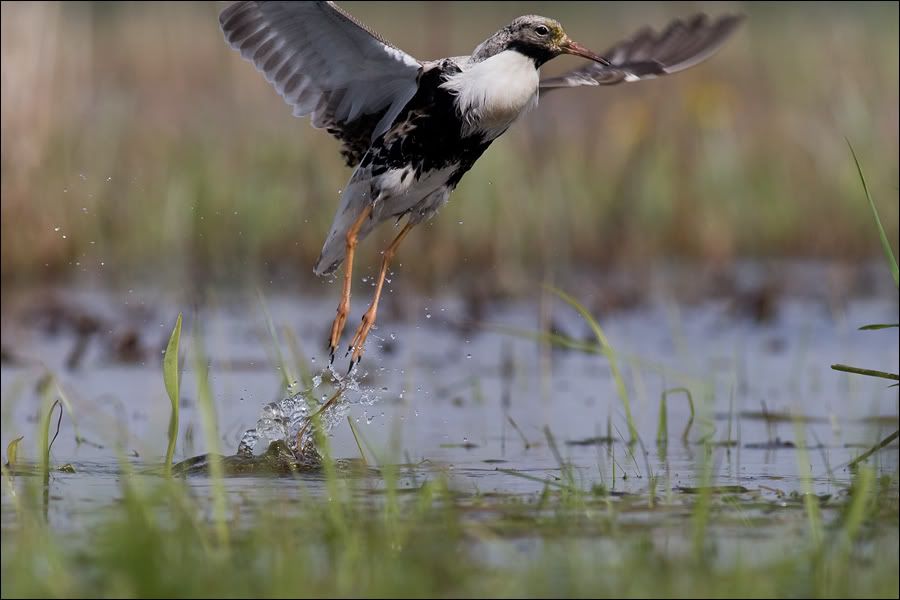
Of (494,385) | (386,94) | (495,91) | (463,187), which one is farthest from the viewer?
(463,187)

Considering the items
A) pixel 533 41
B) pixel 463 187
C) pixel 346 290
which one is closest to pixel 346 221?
pixel 346 290

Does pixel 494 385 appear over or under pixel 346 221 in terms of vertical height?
under

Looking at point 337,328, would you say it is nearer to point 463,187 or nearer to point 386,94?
point 386,94

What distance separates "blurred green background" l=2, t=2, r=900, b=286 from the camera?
9.28 m

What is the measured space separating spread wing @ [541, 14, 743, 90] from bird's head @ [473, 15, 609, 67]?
1.46ft

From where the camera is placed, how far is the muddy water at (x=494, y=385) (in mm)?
4957

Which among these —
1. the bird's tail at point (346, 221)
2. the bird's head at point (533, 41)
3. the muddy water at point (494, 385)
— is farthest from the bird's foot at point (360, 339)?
the bird's head at point (533, 41)

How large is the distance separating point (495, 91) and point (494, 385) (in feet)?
6.52

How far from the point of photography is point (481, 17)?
2983 centimetres

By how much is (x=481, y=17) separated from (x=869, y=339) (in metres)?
22.6

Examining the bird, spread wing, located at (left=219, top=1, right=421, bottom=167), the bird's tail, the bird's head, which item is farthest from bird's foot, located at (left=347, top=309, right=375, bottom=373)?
the bird's head

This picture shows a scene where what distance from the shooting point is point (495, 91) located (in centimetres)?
535

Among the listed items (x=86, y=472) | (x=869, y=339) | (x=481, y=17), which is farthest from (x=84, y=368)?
(x=481, y=17)

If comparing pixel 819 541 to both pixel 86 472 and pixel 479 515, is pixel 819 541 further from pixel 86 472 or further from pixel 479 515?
pixel 86 472
